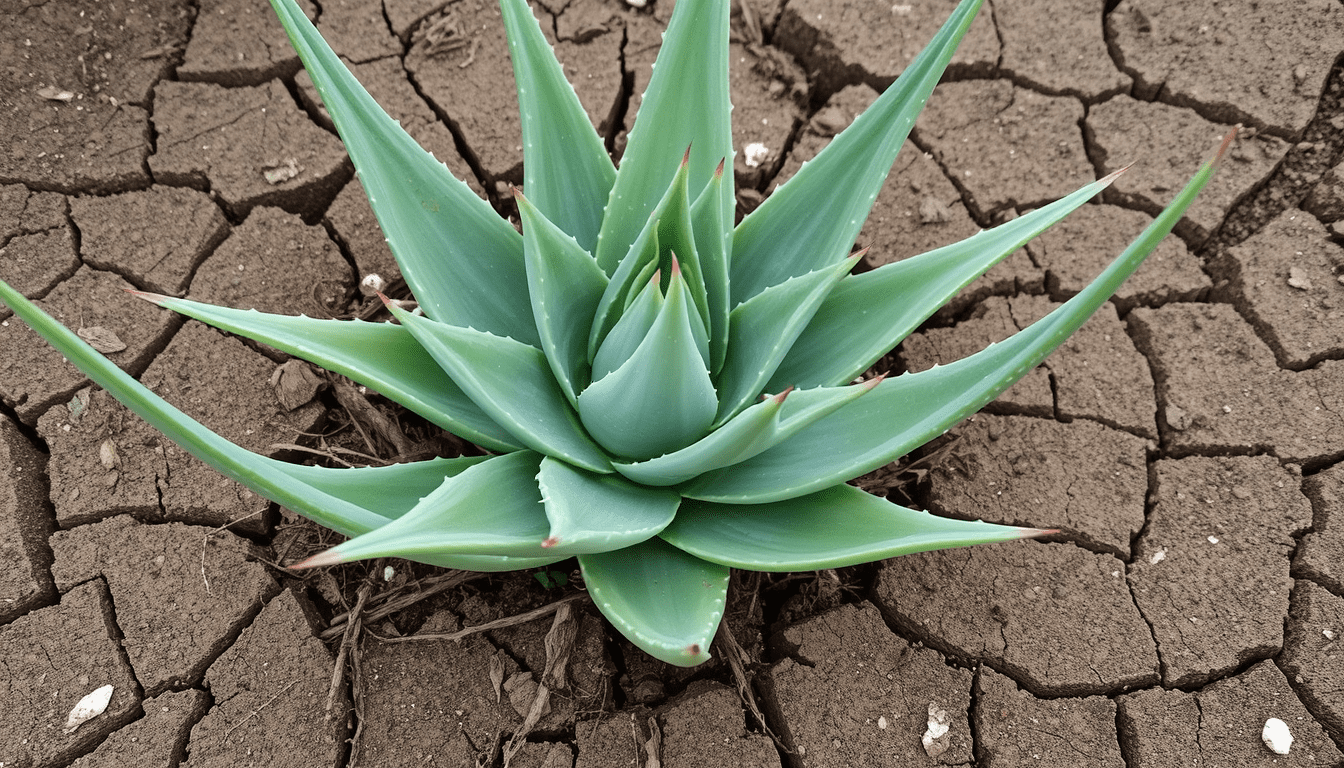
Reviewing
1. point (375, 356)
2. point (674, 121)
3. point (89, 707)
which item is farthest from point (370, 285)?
point (89, 707)

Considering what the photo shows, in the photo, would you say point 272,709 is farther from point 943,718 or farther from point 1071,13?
point 1071,13

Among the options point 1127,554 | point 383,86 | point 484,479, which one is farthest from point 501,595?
point 383,86

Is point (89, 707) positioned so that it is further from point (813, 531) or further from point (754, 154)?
point (754, 154)

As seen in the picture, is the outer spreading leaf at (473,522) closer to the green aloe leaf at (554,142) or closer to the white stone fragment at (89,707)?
the green aloe leaf at (554,142)

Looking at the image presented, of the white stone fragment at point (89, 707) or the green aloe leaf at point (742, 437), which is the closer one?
the green aloe leaf at point (742, 437)

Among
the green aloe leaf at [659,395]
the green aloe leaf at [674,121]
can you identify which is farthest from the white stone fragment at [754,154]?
the green aloe leaf at [659,395]

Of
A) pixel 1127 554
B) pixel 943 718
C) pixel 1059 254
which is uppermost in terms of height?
pixel 1059 254
